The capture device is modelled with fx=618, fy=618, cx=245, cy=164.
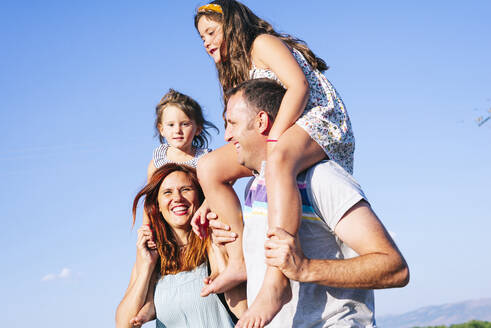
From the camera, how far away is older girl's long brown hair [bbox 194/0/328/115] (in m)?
4.58

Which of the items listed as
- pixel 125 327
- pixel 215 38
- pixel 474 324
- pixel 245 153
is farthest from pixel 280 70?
pixel 474 324

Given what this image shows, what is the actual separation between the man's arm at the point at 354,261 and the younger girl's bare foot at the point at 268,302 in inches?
5.7

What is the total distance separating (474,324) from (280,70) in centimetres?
1850

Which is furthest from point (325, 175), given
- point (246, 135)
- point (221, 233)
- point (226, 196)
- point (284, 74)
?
point (221, 233)

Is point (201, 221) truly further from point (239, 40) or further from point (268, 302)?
point (268, 302)

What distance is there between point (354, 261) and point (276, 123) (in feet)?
3.47

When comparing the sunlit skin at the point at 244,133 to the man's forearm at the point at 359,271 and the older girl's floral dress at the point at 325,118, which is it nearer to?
the older girl's floral dress at the point at 325,118

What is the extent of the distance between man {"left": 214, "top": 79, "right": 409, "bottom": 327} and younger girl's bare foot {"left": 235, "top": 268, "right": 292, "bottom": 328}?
8 cm

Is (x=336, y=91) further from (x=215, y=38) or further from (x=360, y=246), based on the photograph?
(x=360, y=246)

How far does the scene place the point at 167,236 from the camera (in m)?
5.92

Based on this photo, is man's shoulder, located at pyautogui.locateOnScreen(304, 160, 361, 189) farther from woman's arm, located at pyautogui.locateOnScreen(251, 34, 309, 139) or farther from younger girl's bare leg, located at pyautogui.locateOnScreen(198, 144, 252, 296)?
younger girl's bare leg, located at pyautogui.locateOnScreen(198, 144, 252, 296)

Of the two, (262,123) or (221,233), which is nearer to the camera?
(262,123)

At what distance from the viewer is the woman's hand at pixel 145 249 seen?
5.79 metres

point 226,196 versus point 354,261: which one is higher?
point 226,196
